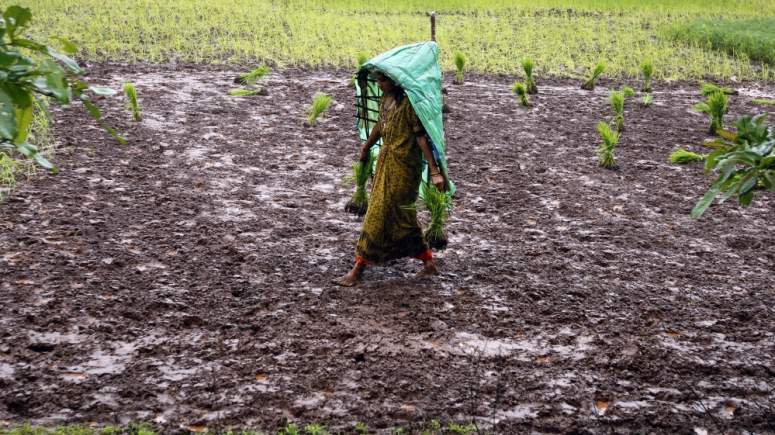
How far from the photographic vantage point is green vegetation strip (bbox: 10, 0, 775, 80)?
31.1 ft

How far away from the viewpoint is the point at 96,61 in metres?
8.97

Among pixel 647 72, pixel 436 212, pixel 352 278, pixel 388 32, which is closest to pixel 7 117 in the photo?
pixel 352 278

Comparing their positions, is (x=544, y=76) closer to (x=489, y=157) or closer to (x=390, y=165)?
(x=489, y=157)

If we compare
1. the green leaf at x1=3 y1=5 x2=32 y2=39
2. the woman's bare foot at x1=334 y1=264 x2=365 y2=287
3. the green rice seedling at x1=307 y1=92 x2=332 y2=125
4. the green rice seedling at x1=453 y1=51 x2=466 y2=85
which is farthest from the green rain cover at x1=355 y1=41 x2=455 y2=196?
the green rice seedling at x1=453 y1=51 x2=466 y2=85

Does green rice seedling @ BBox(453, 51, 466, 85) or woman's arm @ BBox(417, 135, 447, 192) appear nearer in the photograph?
woman's arm @ BBox(417, 135, 447, 192)

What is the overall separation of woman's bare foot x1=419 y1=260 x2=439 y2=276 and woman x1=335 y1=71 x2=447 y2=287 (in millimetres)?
112

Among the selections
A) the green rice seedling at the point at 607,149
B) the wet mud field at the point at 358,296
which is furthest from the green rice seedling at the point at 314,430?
the green rice seedling at the point at 607,149

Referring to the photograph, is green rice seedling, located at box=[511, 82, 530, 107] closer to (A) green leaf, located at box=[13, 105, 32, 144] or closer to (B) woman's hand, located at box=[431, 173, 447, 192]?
(B) woman's hand, located at box=[431, 173, 447, 192]

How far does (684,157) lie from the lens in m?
6.24

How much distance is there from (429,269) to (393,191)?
0.49 m

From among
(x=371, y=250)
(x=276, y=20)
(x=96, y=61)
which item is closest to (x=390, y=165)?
(x=371, y=250)

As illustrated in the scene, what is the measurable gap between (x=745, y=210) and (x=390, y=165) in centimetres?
275

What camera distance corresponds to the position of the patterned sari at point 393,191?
3975 millimetres

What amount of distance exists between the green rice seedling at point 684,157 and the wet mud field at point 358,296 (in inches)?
4.0
